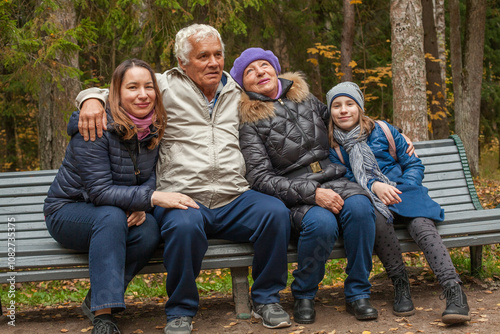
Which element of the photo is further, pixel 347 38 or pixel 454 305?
pixel 347 38

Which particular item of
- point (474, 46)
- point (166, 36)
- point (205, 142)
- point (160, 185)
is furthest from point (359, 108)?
point (474, 46)

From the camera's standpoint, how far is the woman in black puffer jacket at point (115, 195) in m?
3.18

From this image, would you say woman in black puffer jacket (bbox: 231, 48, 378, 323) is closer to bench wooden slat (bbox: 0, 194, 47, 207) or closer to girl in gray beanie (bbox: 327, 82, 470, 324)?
girl in gray beanie (bbox: 327, 82, 470, 324)

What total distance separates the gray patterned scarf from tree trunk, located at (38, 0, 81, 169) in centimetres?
382

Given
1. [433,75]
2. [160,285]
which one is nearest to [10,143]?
[160,285]

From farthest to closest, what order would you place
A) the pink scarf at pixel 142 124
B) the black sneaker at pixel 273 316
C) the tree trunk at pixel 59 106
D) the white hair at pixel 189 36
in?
1. the tree trunk at pixel 59 106
2. the white hair at pixel 189 36
3. the pink scarf at pixel 142 124
4. the black sneaker at pixel 273 316

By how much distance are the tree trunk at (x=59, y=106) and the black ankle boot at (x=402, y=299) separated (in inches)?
174

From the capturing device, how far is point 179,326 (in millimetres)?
3266

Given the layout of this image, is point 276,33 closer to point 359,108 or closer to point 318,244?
point 359,108

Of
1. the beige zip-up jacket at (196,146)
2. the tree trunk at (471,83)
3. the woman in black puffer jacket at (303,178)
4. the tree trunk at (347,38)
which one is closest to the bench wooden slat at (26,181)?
the beige zip-up jacket at (196,146)

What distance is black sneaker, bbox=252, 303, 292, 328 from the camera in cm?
335

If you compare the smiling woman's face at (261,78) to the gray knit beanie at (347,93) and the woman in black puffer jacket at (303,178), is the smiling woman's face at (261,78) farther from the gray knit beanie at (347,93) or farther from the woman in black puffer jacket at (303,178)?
the gray knit beanie at (347,93)

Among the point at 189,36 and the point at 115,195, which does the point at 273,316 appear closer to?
the point at 115,195

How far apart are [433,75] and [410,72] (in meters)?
6.33
